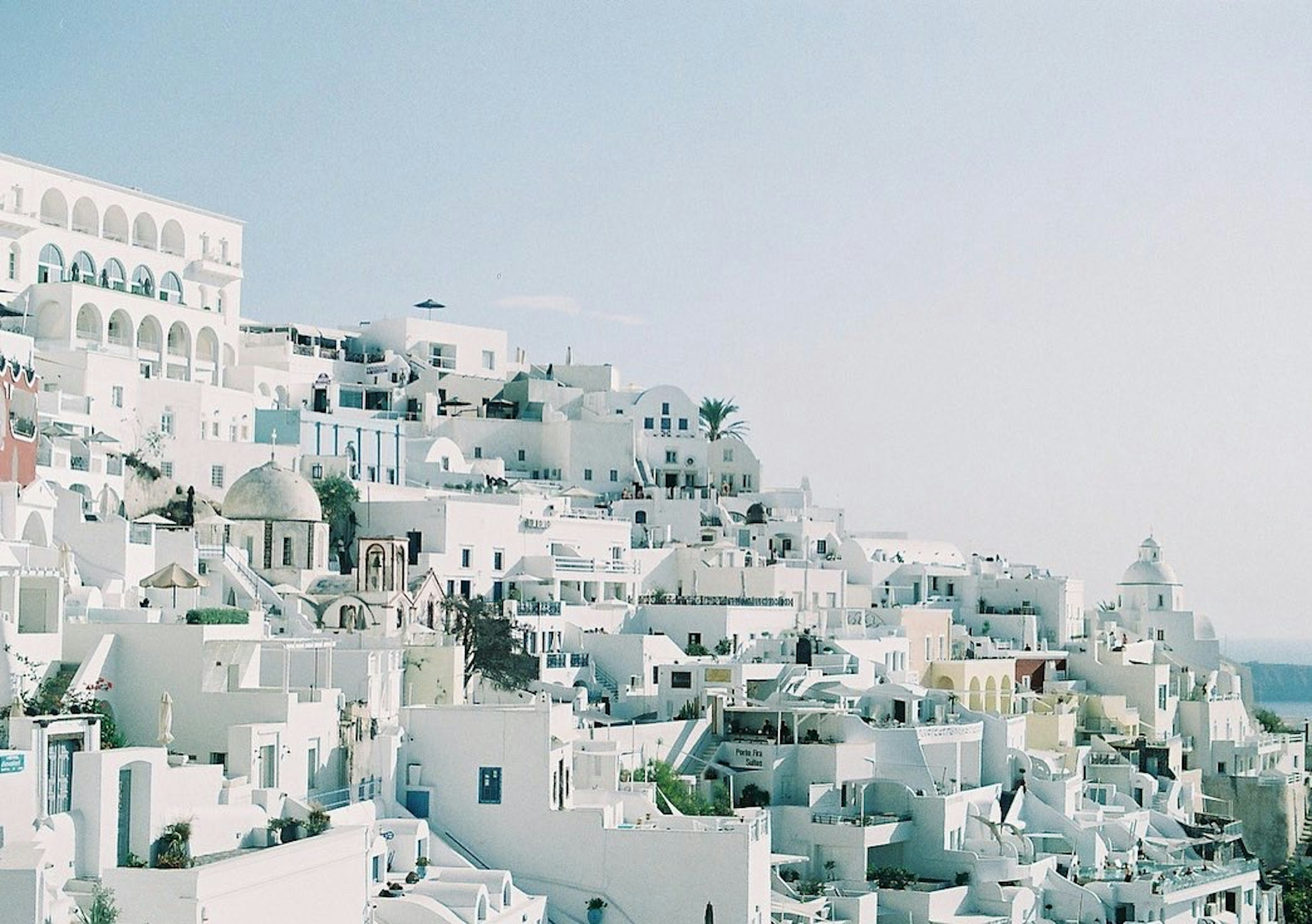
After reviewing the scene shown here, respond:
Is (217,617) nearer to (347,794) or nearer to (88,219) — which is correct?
(347,794)

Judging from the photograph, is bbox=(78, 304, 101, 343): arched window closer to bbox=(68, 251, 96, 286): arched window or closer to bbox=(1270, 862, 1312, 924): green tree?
bbox=(68, 251, 96, 286): arched window

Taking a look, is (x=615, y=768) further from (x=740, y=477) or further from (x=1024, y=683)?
(x=740, y=477)

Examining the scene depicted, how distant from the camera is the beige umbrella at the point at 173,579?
117 ft

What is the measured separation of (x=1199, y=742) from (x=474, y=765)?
119 ft

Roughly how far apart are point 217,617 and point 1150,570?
1886 inches

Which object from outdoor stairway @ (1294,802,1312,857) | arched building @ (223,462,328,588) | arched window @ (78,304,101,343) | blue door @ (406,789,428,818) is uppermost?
arched window @ (78,304,101,343)

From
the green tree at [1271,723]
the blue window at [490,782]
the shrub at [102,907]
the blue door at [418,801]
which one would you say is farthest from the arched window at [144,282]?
the green tree at [1271,723]

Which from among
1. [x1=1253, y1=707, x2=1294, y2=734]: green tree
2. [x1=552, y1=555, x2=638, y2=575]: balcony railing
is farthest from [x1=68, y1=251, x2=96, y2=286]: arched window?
[x1=1253, y1=707, x2=1294, y2=734]: green tree

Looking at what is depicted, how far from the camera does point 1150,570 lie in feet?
247

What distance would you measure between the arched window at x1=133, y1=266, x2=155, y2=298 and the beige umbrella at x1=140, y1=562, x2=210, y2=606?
22.9 metres

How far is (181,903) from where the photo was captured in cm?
2520

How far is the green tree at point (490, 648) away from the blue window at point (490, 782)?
7.09m

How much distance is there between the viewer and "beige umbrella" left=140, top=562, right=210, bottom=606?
3556 cm

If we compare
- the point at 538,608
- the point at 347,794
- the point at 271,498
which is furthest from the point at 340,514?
the point at 347,794
